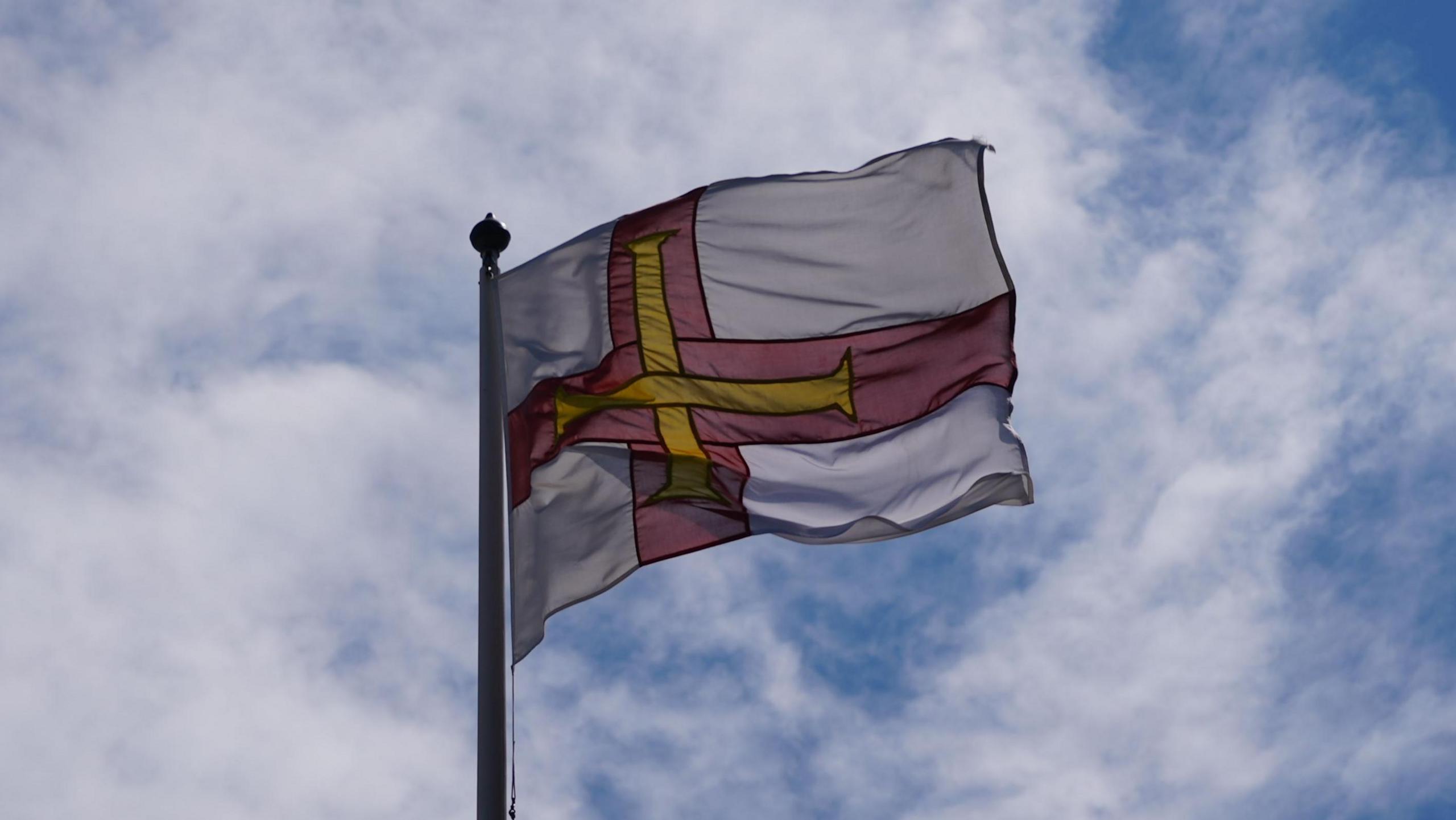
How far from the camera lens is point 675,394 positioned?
13.0m

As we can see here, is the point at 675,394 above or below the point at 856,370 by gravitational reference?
below

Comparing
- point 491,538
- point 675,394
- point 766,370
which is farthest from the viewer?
point 766,370

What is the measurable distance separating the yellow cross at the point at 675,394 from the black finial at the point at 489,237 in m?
1.13

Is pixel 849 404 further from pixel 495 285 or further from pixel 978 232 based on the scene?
pixel 495 285

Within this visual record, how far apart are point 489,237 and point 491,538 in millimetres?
2683

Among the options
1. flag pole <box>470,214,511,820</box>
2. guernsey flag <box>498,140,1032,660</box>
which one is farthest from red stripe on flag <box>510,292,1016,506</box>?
flag pole <box>470,214,511,820</box>

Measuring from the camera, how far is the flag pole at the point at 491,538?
9836 millimetres

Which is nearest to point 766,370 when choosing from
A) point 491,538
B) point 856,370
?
point 856,370

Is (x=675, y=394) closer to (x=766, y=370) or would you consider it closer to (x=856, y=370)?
(x=766, y=370)

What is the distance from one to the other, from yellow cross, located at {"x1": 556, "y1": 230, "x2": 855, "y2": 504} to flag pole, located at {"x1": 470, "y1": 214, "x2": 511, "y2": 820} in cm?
83

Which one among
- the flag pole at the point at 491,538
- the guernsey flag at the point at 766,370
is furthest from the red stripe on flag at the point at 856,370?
the flag pole at the point at 491,538

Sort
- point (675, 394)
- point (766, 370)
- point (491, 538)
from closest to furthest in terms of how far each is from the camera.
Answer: point (491, 538), point (675, 394), point (766, 370)

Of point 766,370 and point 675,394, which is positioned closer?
point 675,394

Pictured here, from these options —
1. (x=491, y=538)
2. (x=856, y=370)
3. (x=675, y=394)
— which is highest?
(x=856, y=370)
